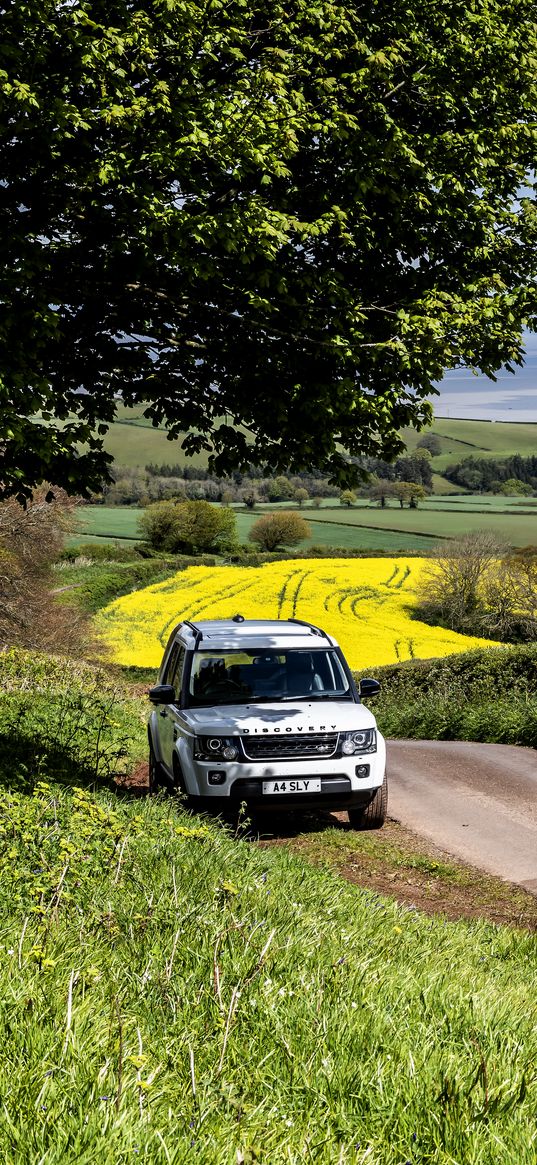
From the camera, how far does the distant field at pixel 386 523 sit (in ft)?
259

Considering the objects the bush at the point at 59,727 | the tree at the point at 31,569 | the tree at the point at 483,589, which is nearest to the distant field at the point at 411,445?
the tree at the point at 483,589

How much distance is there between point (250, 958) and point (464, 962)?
1.51 m

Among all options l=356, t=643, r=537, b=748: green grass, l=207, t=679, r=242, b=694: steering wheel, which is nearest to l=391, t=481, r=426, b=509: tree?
l=356, t=643, r=537, b=748: green grass

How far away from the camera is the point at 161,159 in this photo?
8.34m

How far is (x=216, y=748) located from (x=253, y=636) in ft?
6.23

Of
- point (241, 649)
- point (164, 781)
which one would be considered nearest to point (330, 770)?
point (241, 649)

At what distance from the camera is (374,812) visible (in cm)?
1048

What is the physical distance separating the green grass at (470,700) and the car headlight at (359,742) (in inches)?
A: 291

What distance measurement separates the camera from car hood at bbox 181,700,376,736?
9.67 metres

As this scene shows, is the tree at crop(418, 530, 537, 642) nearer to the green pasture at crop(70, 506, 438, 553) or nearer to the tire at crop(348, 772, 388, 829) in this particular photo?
the green pasture at crop(70, 506, 438, 553)

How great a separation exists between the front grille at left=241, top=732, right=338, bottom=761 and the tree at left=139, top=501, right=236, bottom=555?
66158 millimetres

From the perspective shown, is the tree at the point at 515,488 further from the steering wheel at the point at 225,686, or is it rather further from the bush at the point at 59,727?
the steering wheel at the point at 225,686

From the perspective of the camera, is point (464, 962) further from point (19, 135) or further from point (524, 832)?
point (19, 135)

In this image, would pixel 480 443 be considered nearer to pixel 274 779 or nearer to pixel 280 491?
pixel 280 491
